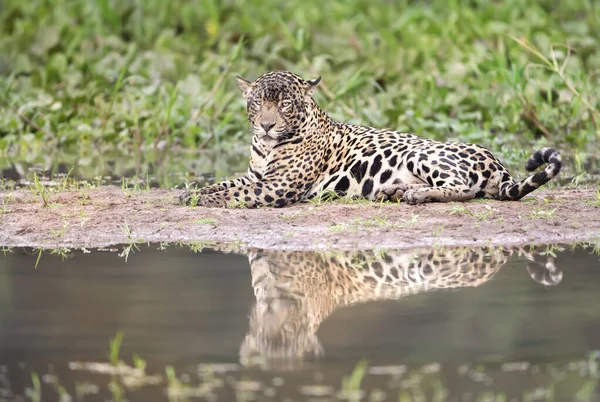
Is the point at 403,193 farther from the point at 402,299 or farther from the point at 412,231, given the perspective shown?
the point at 402,299

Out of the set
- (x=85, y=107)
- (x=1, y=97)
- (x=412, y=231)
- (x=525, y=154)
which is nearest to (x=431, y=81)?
(x=525, y=154)

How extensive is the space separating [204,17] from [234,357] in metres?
17.2

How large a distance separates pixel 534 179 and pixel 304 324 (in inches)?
159

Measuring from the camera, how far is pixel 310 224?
9117 mm

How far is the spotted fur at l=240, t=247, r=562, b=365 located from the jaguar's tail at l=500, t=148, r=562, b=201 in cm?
152

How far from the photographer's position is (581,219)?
927 cm

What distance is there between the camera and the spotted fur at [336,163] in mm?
10109

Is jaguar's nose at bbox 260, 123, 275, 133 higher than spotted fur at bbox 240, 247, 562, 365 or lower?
higher

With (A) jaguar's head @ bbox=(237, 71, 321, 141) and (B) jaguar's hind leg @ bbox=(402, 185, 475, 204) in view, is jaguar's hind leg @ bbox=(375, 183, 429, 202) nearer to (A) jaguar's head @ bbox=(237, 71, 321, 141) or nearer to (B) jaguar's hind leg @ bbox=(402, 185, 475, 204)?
(B) jaguar's hind leg @ bbox=(402, 185, 475, 204)

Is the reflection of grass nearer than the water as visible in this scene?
Yes

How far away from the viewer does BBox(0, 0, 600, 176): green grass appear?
15711mm

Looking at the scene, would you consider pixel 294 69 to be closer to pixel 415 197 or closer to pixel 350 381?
pixel 415 197

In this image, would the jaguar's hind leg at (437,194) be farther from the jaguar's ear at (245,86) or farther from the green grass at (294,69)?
the green grass at (294,69)

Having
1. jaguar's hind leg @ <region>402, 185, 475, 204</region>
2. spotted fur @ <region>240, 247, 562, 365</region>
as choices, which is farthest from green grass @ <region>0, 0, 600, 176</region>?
spotted fur @ <region>240, 247, 562, 365</region>
